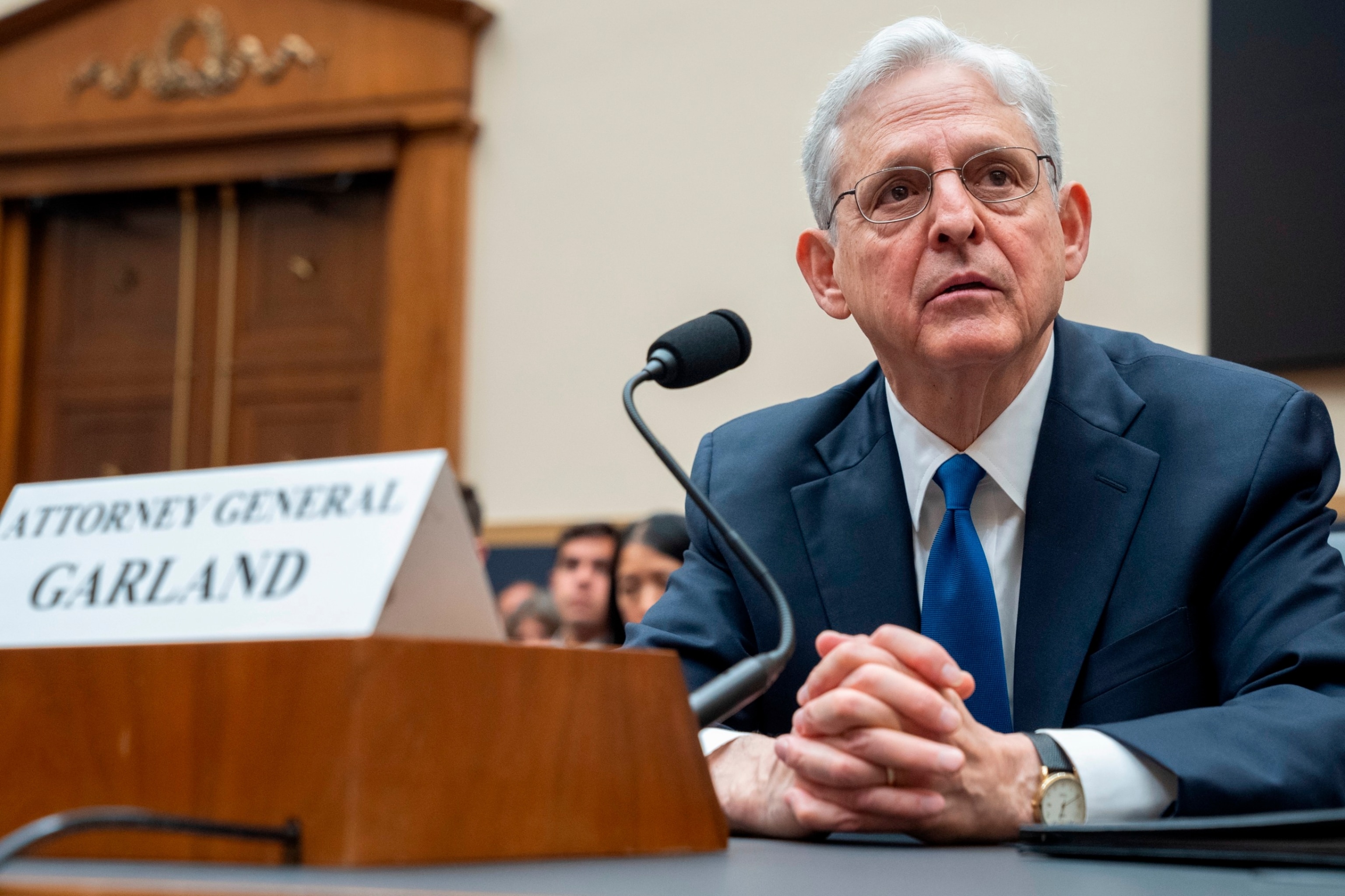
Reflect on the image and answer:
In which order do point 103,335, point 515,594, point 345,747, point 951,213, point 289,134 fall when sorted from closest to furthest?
point 345,747, point 951,213, point 515,594, point 289,134, point 103,335

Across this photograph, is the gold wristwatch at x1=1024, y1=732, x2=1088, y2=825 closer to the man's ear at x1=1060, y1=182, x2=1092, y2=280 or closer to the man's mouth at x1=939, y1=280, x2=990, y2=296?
the man's mouth at x1=939, y1=280, x2=990, y2=296

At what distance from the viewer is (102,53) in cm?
546

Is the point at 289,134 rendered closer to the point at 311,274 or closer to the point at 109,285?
the point at 311,274

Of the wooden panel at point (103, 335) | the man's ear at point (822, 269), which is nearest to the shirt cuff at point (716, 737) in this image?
the man's ear at point (822, 269)

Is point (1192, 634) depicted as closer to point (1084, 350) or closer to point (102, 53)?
point (1084, 350)

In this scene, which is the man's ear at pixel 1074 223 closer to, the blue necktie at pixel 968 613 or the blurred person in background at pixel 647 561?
the blue necktie at pixel 968 613

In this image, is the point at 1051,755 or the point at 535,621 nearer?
the point at 1051,755

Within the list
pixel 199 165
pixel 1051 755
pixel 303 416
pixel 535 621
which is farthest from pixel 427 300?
pixel 1051 755

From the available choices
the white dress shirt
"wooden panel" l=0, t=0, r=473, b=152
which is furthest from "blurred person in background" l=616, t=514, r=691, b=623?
"wooden panel" l=0, t=0, r=473, b=152

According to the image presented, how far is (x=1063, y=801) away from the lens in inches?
39.8

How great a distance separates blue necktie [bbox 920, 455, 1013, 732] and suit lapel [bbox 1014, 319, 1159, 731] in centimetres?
2

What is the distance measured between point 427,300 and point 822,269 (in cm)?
350

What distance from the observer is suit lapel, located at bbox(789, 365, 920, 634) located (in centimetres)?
140

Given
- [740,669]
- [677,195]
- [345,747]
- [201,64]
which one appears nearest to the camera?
[345,747]
